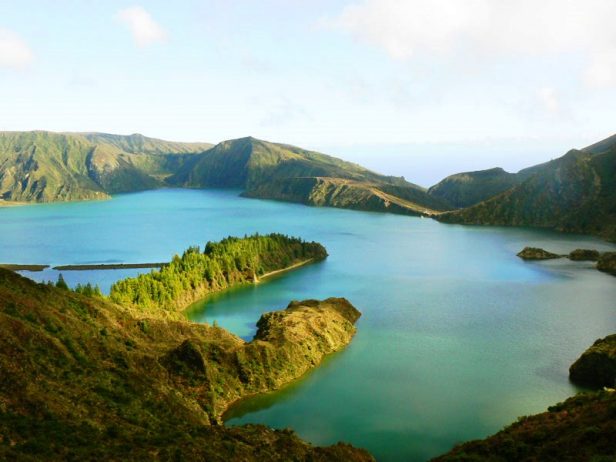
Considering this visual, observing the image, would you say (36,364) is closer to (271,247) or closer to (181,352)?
(181,352)

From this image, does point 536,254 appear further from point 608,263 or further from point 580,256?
point 608,263

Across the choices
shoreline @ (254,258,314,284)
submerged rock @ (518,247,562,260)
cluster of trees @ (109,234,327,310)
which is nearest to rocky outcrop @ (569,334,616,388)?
cluster of trees @ (109,234,327,310)

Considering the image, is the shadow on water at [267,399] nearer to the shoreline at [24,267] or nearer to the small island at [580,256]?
the shoreline at [24,267]

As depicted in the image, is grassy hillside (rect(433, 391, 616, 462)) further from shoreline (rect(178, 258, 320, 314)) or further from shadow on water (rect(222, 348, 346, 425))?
shoreline (rect(178, 258, 320, 314))

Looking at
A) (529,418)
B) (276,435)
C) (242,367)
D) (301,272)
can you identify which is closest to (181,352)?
(242,367)

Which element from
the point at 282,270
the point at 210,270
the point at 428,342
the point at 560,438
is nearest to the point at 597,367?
the point at 428,342

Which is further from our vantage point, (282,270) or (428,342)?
(282,270)
